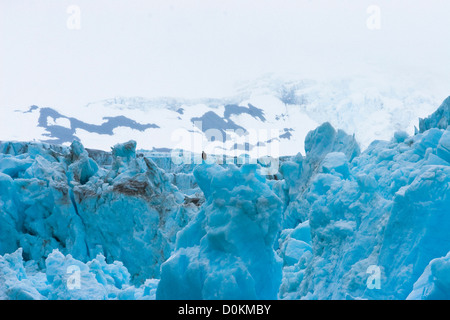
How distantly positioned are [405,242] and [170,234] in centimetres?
914

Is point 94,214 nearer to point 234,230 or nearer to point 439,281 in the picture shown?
point 234,230

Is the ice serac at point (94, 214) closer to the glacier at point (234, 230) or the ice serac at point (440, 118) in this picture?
the glacier at point (234, 230)

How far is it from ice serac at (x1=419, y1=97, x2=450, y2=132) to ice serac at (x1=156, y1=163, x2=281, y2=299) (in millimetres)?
8300

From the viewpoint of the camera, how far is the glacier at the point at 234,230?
4.77 meters

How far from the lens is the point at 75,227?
15102 mm

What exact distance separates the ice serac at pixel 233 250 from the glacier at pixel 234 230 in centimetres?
1

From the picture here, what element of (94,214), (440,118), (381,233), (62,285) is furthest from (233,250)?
(94,214)

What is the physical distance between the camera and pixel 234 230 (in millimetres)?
4703

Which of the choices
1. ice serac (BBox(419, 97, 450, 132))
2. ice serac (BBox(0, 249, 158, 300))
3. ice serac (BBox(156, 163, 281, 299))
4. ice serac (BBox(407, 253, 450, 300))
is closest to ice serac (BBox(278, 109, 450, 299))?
ice serac (BBox(407, 253, 450, 300))

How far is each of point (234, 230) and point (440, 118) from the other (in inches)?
369

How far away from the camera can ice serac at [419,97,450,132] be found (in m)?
11.3

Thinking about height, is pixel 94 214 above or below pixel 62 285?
below

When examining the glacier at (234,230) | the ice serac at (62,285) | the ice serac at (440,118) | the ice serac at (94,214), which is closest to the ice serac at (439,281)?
the glacier at (234,230)
